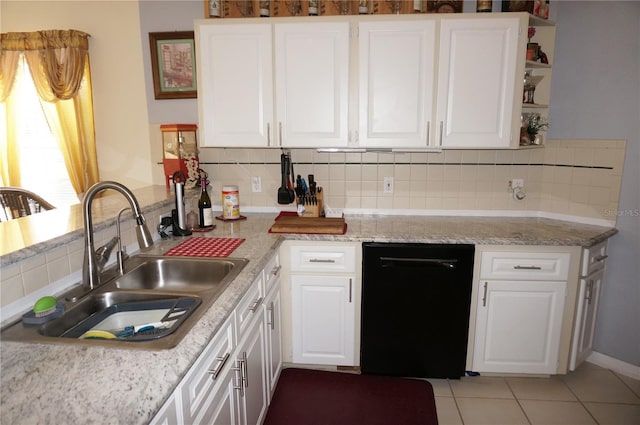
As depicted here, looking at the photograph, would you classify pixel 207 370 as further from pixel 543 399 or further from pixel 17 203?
pixel 17 203

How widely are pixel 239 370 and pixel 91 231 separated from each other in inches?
28.8

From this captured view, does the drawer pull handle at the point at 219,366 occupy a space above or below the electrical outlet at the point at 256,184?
below

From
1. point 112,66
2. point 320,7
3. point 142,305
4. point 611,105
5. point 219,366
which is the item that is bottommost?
point 219,366

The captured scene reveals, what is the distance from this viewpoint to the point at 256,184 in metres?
2.84

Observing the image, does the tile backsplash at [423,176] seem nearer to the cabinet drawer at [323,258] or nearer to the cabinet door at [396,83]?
the cabinet door at [396,83]

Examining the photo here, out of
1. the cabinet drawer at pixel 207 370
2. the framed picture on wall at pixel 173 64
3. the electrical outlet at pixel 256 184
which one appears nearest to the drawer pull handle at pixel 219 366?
the cabinet drawer at pixel 207 370

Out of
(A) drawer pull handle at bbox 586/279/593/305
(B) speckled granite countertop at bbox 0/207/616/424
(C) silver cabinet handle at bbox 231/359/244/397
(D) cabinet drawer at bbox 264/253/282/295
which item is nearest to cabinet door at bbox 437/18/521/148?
(A) drawer pull handle at bbox 586/279/593/305

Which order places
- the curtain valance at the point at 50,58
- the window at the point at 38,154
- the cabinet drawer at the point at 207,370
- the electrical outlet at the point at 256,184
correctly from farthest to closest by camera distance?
the window at the point at 38,154 → the curtain valance at the point at 50,58 → the electrical outlet at the point at 256,184 → the cabinet drawer at the point at 207,370

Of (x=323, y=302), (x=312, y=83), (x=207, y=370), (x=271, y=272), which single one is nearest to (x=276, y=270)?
(x=271, y=272)

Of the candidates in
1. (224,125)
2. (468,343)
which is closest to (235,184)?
(224,125)

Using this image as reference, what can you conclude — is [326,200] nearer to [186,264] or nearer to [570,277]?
[186,264]

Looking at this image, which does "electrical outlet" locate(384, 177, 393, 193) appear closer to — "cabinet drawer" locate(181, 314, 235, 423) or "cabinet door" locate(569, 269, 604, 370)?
"cabinet door" locate(569, 269, 604, 370)

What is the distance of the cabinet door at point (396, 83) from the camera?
2.27 metres

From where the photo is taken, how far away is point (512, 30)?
2234mm
